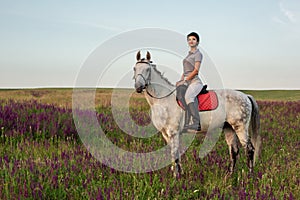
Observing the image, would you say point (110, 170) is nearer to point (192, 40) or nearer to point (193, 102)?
point (193, 102)

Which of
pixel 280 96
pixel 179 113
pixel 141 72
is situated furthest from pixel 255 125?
pixel 280 96

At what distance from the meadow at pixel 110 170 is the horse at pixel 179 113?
403 mm

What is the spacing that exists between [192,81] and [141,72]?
119 cm

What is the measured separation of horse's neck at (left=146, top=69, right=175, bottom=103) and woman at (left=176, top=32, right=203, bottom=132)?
0.94 feet

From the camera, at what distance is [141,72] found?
15.9 feet

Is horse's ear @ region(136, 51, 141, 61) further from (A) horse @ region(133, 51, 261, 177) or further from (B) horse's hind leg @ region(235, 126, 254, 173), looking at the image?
(B) horse's hind leg @ region(235, 126, 254, 173)

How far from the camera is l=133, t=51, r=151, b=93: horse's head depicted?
4.78 m

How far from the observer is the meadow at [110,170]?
13.1 ft

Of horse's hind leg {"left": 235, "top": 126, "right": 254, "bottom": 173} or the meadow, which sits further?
horse's hind leg {"left": 235, "top": 126, "right": 254, "bottom": 173}

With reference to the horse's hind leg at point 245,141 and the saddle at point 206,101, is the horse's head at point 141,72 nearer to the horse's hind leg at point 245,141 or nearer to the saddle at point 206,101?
the saddle at point 206,101

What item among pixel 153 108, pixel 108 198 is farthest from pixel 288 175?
pixel 108 198

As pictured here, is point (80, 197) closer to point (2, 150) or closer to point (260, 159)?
point (2, 150)

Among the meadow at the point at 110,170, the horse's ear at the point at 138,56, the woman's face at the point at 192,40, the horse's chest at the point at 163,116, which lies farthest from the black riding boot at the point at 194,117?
the horse's ear at the point at 138,56

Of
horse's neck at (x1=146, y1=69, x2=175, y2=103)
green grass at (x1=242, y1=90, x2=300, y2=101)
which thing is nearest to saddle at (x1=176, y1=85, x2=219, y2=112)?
horse's neck at (x1=146, y1=69, x2=175, y2=103)
